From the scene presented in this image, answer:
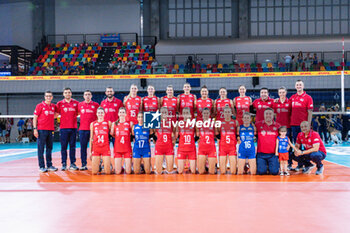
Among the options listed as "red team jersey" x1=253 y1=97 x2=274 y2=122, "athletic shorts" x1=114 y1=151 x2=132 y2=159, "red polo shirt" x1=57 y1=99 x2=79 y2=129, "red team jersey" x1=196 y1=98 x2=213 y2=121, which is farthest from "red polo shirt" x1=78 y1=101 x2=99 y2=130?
"red team jersey" x1=253 y1=97 x2=274 y2=122

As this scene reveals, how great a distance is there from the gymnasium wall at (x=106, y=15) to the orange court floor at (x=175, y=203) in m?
19.2

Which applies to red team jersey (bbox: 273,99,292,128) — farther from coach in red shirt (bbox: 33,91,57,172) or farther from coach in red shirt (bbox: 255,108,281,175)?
coach in red shirt (bbox: 33,91,57,172)

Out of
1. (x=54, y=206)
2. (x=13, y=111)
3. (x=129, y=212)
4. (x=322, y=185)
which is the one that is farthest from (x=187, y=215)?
(x=13, y=111)

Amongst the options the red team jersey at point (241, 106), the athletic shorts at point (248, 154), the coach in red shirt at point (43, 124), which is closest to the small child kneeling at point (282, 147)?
the athletic shorts at point (248, 154)

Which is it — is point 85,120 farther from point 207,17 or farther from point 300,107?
point 207,17

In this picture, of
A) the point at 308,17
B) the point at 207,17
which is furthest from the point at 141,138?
the point at 308,17

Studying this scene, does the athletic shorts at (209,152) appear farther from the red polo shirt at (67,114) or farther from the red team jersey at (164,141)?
the red polo shirt at (67,114)

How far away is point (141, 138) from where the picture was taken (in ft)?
21.6

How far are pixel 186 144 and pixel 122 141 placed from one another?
4.43ft

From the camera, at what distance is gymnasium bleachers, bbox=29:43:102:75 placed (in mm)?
20587

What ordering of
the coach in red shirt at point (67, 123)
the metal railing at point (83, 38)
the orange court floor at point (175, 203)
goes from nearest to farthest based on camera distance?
the orange court floor at point (175, 203)
the coach in red shirt at point (67, 123)
the metal railing at point (83, 38)

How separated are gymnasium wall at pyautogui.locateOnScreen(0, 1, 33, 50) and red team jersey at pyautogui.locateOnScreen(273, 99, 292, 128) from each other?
65.0ft

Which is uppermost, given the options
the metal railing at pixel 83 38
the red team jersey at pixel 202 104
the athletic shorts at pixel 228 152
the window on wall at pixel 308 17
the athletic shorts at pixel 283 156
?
the window on wall at pixel 308 17

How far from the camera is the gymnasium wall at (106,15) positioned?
23672mm
